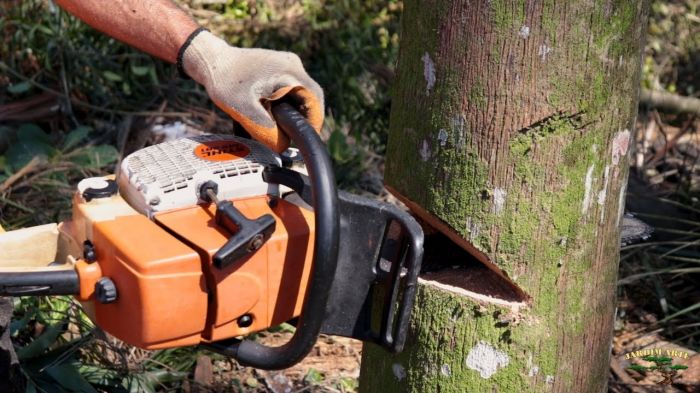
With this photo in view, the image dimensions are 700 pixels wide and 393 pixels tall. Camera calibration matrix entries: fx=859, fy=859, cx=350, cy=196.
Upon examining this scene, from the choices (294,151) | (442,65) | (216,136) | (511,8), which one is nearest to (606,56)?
(511,8)

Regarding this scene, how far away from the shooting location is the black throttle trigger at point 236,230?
1.38m

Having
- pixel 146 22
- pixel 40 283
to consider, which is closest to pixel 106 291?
pixel 40 283

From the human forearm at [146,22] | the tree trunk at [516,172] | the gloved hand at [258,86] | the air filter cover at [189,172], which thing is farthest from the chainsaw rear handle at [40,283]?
the tree trunk at [516,172]

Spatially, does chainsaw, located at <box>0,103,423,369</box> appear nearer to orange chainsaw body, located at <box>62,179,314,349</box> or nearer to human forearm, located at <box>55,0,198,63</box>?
orange chainsaw body, located at <box>62,179,314,349</box>

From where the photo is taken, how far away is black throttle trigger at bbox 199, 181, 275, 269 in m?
1.38

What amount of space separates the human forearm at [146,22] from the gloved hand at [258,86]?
4.0 inches

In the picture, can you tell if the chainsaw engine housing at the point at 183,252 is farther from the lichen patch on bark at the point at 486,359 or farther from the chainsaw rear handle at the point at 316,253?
the lichen patch on bark at the point at 486,359

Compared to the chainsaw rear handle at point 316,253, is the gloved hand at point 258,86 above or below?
above

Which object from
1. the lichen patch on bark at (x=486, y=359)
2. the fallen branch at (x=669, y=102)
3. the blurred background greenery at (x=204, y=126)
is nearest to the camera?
the lichen patch on bark at (x=486, y=359)

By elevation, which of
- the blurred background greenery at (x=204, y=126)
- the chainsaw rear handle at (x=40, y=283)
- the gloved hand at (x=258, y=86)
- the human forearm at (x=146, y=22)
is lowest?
the blurred background greenery at (x=204, y=126)

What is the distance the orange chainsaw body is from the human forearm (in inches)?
15.8

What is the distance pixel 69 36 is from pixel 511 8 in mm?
2658

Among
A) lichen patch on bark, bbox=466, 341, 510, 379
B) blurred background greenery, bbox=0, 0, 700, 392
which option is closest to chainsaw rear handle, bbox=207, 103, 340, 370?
lichen patch on bark, bbox=466, 341, 510, 379

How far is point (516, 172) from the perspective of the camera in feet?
5.41
